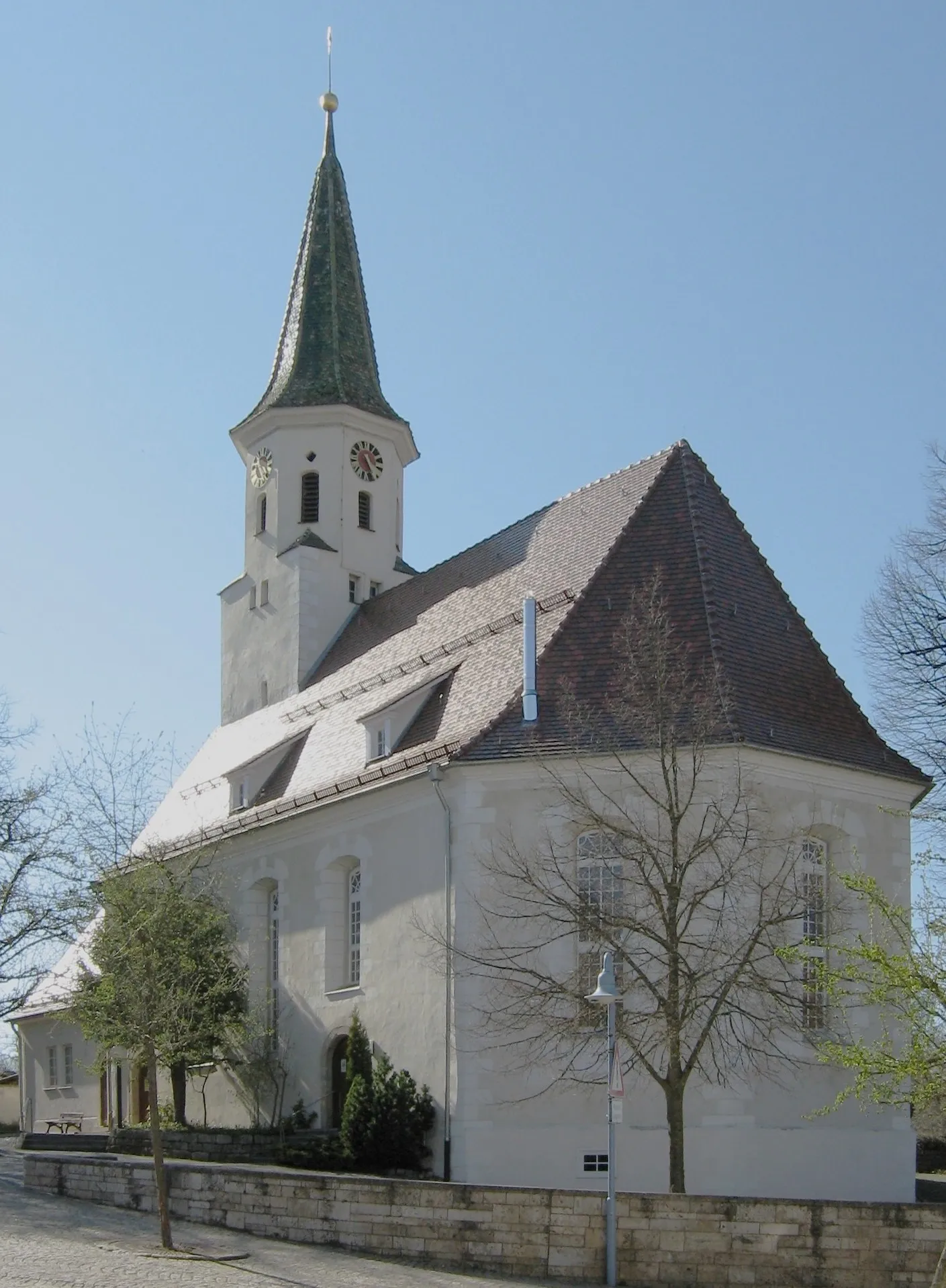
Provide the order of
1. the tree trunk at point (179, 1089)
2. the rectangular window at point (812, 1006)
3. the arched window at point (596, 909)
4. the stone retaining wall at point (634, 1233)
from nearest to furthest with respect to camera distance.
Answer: the stone retaining wall at point (634, 1233), the arched window at point (596, 909), the rectangular window at point (812, 1006), the tree trunk at point (179, 1089)

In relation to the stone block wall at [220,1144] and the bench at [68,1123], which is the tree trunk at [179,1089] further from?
the bench at [68,1123]

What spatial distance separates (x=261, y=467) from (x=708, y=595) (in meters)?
16.6

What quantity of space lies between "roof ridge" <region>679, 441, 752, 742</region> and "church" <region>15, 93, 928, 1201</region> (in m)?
0.04

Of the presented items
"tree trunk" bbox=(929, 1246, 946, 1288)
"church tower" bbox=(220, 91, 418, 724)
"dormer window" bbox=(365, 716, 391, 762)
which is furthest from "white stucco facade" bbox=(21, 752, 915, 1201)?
"church tower" bbox=(220, 91, 418, 724)

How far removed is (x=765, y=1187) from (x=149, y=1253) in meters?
8.32

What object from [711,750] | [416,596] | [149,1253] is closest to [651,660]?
[711,750]

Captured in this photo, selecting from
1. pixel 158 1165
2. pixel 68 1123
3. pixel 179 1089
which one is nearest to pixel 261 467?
pixel 179 1089

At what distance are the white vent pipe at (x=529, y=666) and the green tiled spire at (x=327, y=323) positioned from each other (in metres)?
14.2

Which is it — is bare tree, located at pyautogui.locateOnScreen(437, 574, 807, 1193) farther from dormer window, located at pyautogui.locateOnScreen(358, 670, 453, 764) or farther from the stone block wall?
the stone block wall

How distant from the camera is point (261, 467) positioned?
38406mm

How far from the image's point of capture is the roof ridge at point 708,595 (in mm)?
22609

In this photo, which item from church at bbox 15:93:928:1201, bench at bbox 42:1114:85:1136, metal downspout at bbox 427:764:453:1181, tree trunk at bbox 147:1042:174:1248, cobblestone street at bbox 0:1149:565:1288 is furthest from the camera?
bench at bbox 42:1114:85:1136

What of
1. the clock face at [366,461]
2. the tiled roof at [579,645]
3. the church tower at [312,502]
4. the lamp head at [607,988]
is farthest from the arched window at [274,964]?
the lamp head at [607,988]

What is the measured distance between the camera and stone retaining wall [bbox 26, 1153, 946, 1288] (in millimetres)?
16141
